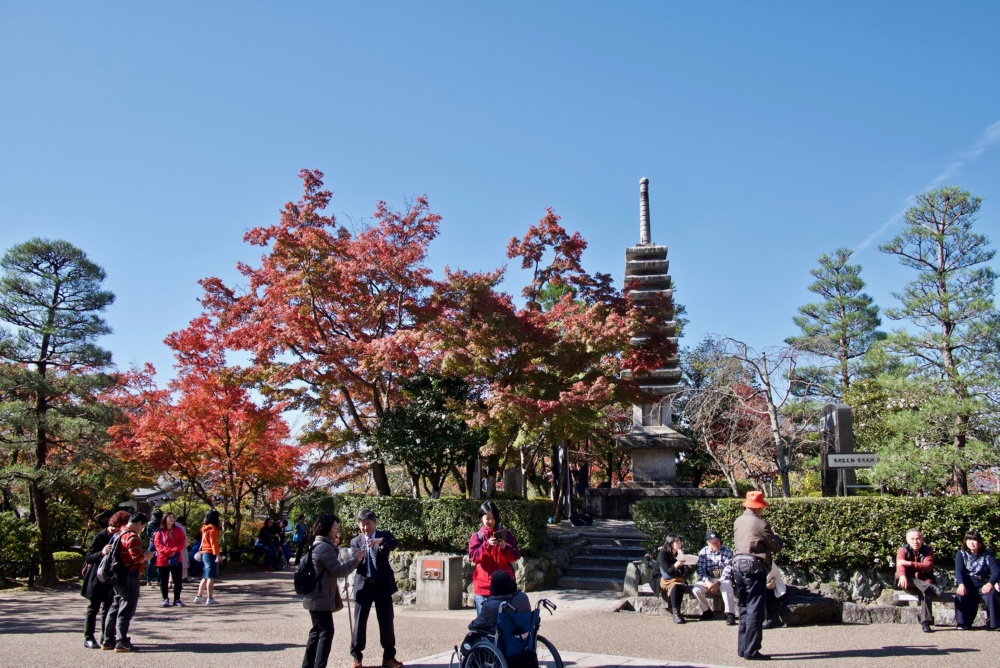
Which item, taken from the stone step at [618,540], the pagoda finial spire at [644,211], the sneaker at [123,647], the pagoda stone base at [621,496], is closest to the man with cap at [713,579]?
the stone step at [618,540]

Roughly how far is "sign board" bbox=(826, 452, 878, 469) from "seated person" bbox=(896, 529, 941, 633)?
9.97 feet

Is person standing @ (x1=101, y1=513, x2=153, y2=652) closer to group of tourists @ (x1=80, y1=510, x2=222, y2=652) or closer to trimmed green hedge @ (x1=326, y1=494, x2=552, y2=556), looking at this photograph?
group of tourists @ (x1=80, y1=510, x2=222, y2=652)

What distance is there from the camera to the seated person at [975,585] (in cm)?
834

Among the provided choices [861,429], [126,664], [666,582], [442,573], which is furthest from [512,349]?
[861,429]

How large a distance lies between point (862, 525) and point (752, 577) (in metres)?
3.67

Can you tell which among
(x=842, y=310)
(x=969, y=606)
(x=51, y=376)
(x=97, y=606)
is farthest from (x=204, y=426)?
(x=842, y=310)

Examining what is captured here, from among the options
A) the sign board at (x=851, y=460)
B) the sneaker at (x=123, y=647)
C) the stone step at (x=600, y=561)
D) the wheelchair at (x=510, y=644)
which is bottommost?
the stone step at (x=600, y=561)

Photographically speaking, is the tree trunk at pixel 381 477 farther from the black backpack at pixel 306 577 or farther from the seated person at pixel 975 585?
the seated person at pixel 975 585

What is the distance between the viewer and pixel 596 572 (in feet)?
42.8

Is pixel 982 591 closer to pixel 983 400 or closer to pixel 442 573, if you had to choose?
pixel 983 400

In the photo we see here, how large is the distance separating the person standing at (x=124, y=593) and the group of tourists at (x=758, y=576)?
650 centimetres

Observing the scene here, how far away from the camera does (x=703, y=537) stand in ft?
35.6

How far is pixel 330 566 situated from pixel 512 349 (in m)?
7.59

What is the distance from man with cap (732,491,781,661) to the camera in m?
7.12
